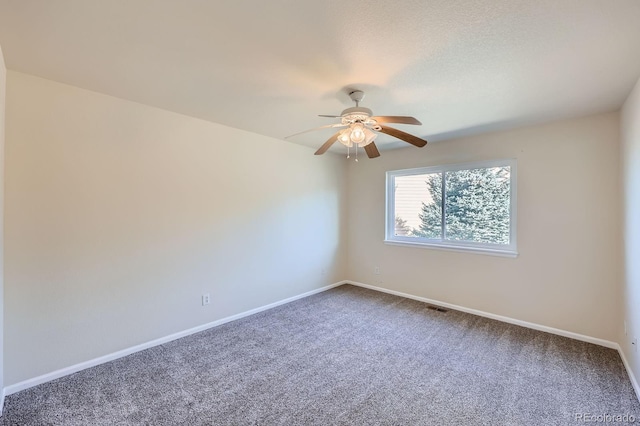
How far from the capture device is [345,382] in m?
2.21

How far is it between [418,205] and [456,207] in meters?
0.56

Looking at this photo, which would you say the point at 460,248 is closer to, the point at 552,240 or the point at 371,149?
the point at 552,240

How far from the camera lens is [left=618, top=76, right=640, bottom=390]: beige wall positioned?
2131 mm

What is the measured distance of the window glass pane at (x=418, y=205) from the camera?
13.5 ft

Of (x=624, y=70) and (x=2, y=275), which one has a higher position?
(x=624, y=70)

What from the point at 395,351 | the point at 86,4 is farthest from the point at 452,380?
the point at 86,4

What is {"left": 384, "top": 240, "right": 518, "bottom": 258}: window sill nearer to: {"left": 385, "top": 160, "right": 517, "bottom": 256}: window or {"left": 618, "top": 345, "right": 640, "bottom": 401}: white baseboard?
{"left": 385, "top": 160, "right": 517, "bottom": 256}: window

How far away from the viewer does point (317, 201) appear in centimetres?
454

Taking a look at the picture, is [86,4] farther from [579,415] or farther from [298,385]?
[579,415]

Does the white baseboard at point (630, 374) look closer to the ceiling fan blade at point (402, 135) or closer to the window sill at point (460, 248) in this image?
the window sill at point (460, 248)

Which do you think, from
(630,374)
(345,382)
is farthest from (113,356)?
(630,374)

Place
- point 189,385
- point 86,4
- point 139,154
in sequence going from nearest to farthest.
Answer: point 86,4 < point 189,385 < point 139,154

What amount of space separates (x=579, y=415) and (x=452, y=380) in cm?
76

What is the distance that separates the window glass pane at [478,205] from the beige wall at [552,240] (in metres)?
0.18
